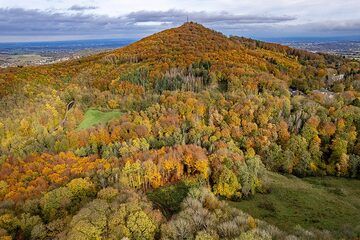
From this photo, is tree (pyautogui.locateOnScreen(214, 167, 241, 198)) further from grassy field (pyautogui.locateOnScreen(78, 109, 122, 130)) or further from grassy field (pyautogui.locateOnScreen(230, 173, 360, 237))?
grassy field (pyautogui.locateOnScreen(78, 109, 122, 130))

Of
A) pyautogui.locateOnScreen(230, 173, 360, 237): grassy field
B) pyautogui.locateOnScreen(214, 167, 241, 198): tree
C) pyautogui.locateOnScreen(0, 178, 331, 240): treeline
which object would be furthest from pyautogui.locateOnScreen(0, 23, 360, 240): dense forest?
pyautogui.locateOnScreen(230, 173, 360, 237): grassy field

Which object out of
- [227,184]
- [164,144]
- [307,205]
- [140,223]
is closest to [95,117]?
[164,144]

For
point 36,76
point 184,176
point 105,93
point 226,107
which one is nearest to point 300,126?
point 226,107

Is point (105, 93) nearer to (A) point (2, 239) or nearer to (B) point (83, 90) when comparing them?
(B) point (83, 90)

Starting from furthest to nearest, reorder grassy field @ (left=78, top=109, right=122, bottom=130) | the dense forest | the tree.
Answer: grassy field @ (left=78, top=109, right=122, bottom=130) → the tree → the dense forest

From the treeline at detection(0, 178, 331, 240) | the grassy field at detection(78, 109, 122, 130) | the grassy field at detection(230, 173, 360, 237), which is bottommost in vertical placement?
the grassy field at detection(230, 173, 360, 237)

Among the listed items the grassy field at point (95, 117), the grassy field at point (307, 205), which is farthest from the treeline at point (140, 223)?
the grassy field at point (95, 117)

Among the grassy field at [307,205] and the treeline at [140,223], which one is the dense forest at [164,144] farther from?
the grassy field at [307,205]
